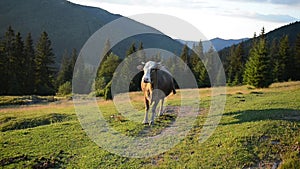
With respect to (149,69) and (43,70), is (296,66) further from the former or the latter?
(149,69)

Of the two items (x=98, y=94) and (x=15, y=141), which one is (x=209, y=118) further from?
(x=98, y=94)

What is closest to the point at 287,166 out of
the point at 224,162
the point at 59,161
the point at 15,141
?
the point at 224,162

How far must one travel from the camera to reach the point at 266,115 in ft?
53.7

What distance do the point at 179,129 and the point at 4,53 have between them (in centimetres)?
4733

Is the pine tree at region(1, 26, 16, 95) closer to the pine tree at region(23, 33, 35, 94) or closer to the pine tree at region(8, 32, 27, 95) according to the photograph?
the pine tree at region(8, 32, 27, 95)

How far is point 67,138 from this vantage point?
15.0m

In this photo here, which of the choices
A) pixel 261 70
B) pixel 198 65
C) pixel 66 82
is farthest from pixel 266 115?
pixel 198 65

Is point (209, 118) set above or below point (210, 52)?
below

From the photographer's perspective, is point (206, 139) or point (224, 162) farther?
point (206, 139)

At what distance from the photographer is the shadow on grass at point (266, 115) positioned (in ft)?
51.2

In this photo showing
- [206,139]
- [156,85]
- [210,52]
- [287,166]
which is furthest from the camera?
[210,52]

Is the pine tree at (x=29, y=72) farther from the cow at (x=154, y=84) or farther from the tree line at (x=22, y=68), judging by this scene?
the cow at (x=154, y=84)

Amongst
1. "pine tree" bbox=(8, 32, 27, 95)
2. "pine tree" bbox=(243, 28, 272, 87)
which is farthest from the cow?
"pine tree" bbox=(8, 32, 27, 95)

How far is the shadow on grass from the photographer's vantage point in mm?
15613
